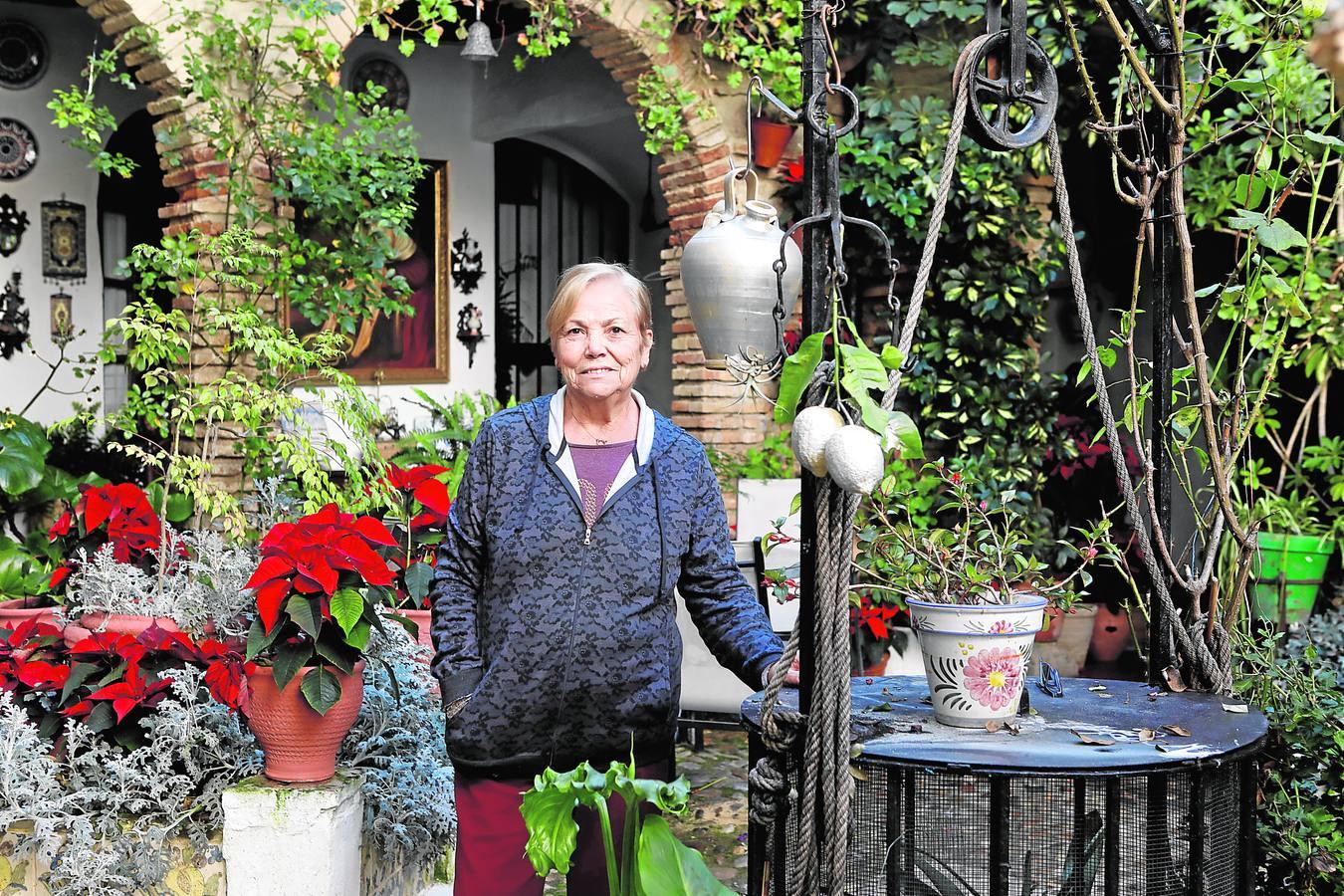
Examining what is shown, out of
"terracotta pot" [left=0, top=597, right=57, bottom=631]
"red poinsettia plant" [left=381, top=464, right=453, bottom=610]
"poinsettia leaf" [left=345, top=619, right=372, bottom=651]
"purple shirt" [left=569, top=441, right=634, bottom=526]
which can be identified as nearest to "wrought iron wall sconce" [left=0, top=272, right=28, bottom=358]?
"terracotta pot" [left=0, top=597, right=57, bottom=631]

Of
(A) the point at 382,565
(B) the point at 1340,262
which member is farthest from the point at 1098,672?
→ (A) the point at 382,565

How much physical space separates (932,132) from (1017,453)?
1.62m

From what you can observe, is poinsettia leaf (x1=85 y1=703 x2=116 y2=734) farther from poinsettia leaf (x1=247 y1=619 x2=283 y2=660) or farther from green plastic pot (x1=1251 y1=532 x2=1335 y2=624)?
green plastic pot (x1=1251 y1=532 x2=1335 y2=624)

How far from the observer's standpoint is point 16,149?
7.05m

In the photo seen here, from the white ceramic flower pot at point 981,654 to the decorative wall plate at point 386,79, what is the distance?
641 centimetres

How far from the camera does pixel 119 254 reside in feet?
24.6

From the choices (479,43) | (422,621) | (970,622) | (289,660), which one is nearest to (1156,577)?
(970,622)

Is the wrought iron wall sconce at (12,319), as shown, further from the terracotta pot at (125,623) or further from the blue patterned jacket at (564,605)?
the blue patterned jacket at (564,605)

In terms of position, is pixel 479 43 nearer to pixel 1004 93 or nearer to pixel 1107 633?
pixel 1107 633

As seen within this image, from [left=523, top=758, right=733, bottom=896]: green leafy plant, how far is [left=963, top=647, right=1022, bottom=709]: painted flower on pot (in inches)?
18.8

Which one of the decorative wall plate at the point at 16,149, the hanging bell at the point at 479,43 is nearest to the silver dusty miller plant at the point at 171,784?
the hanging bell at the point at 479,43

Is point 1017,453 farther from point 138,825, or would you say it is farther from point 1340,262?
point 138,825

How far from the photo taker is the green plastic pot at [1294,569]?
19.6 ft

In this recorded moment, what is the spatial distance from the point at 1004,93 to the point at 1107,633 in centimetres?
531
